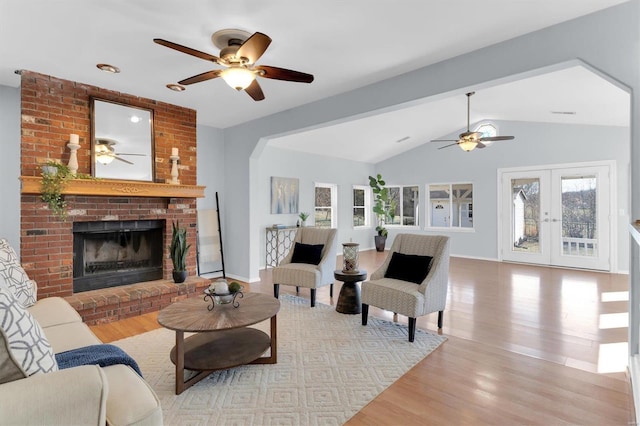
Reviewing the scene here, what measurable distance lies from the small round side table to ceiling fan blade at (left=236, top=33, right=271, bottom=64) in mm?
2354

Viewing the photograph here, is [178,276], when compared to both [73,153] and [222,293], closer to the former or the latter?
[73,153]

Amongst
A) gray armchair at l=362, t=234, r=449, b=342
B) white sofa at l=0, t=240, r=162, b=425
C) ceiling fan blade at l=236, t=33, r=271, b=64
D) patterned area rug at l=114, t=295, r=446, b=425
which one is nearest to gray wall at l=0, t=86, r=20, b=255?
patterned area rug at l=114, t=295, r=446, b=425

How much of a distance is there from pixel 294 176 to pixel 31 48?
4757mm

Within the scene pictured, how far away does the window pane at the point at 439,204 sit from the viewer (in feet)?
27.2

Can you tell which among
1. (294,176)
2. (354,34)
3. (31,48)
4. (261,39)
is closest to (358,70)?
(354,34)

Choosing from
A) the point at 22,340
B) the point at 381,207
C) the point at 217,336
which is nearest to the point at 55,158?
the point at 217,336

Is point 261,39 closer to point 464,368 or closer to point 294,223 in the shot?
point 464,368

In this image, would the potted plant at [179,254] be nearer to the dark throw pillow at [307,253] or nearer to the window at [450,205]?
the dark throw pillow at [307,253]

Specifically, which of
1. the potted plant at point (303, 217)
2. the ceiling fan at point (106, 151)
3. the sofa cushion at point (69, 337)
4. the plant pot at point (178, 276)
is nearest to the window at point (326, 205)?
the potted plant at point (303, 217)

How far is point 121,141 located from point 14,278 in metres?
2.10

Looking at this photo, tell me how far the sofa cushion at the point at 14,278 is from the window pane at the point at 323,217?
5681 millimetres

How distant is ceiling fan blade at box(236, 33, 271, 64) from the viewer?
204cm

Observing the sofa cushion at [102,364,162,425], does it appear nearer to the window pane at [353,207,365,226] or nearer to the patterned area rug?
the patterned area rug

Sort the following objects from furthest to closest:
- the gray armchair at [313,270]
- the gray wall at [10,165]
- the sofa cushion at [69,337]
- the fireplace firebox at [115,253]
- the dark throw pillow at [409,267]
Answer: the gray armchair at [313,270], the fireplace firebox at [115,253], the gray wall at [10,165], the dark throw pillow at [409,267], the sofa cushion at [69,337]
